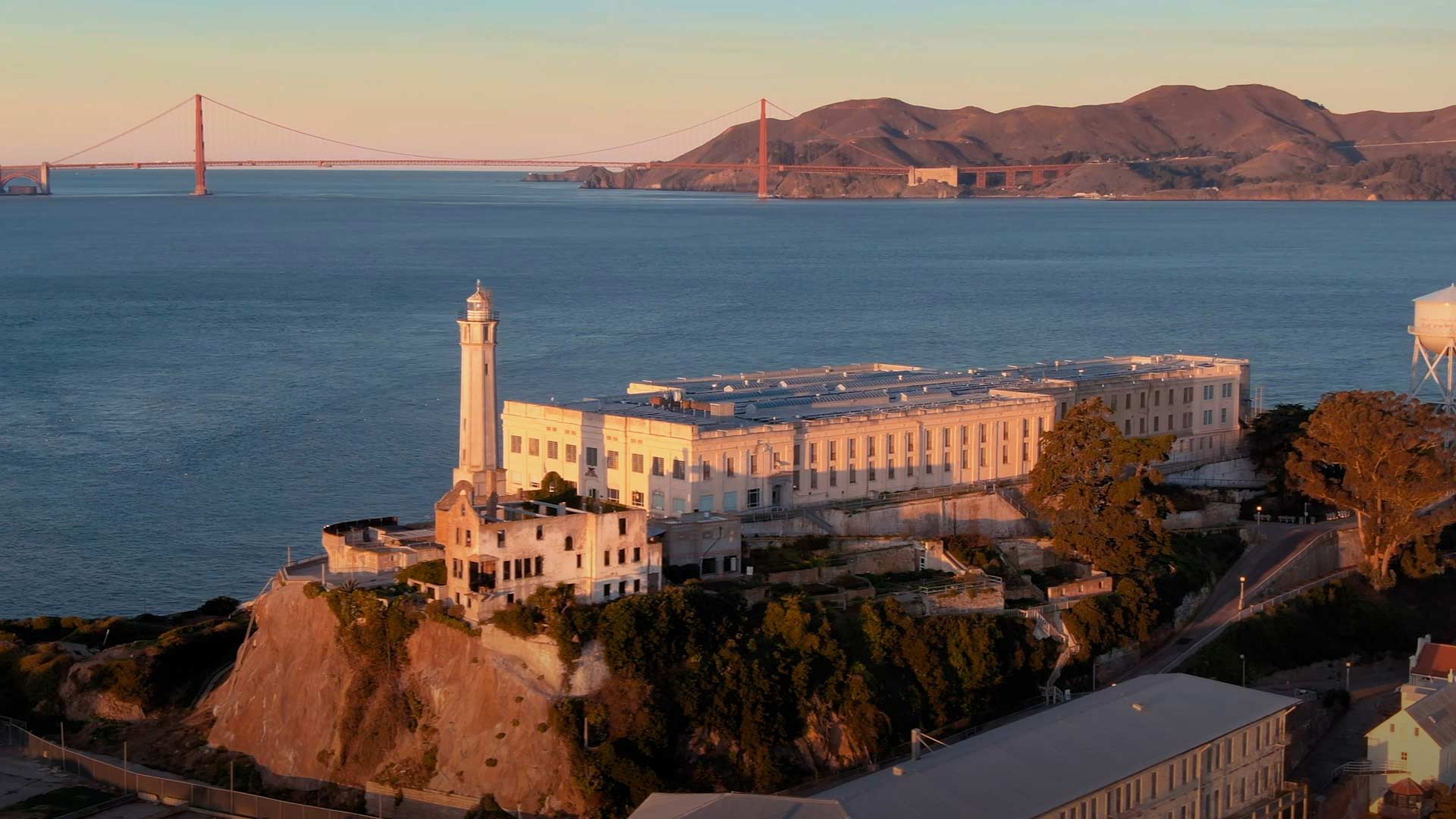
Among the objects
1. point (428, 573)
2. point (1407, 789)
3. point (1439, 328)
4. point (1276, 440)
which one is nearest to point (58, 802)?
point (428, 573)

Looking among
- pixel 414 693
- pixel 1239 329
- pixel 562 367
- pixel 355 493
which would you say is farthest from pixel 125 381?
pixel 1239 329

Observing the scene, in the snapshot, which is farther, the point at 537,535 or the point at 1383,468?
the point at 1383,468

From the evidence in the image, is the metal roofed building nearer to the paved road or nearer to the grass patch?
the paved road

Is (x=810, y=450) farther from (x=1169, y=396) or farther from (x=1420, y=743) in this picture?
(x=1420, y=743)

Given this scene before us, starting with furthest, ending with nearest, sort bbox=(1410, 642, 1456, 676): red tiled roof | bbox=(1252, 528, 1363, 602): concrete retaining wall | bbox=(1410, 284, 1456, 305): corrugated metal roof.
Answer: bbox=(1410, 284, 1456, 305): corrugated metal roof < bbox=(1252, 528, 1363, 602): concrete retaining wall < bbox=(1410, 642, 1456, 676): red tiled roof

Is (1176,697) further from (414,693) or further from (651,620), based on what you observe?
(414,693)

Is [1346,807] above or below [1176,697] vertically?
below

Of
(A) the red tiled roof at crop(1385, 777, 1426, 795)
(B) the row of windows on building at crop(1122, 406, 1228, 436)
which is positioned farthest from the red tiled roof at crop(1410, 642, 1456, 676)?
(B) the row of windows on building at crop(1122, 406, 1228, 436)
